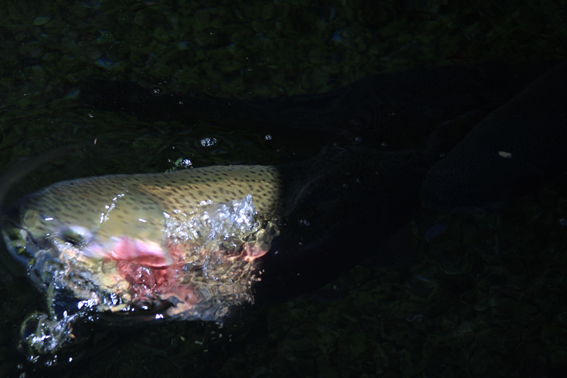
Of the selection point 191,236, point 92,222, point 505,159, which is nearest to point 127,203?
point 92,222

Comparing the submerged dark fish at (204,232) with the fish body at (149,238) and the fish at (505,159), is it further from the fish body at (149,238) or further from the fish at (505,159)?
the fish at (505,159)

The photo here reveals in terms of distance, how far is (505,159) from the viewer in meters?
2.52

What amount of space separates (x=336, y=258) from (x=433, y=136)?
4.10 ft

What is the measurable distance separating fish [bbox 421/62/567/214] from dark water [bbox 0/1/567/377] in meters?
0.19

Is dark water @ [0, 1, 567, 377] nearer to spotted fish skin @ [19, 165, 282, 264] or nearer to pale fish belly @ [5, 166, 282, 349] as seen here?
pale fish belly @ [5, 166, 282, 349]

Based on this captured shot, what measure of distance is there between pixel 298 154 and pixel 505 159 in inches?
51.8

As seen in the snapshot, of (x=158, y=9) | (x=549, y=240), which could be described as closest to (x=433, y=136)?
(x=549, y=240)

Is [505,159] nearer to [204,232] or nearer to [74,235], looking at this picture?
[204,232]

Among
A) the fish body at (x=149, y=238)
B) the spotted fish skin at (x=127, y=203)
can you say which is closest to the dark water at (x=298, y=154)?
the fish body at (x=149, y=238)

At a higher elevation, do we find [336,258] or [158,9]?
[158,9]

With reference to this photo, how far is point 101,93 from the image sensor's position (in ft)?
11.1

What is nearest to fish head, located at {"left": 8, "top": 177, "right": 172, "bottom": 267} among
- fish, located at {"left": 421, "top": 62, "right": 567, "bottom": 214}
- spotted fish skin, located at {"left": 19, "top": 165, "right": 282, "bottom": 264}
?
spotted fish skin, located at {"left": 19, "top": 165, "right": 282, "bottom": 264}

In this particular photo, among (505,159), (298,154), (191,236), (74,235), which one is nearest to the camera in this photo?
(74,235)

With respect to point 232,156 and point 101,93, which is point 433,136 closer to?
point 232,156
